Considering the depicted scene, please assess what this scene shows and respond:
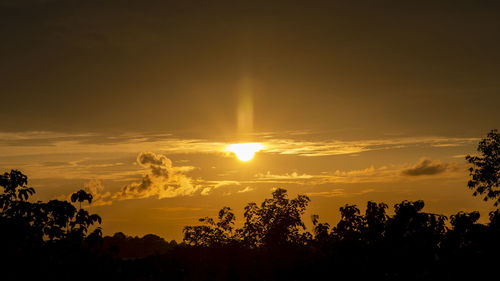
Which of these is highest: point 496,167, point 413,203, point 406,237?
point 496,167

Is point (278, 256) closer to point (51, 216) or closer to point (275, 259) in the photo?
point (275, 259)

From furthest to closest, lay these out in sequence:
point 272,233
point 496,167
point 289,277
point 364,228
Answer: point 496,167 < point 272,233 < point 364,228 < point 289,277

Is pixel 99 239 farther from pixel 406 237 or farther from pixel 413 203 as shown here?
pixel 413 203

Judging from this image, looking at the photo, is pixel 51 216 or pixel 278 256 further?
pixel 278 256

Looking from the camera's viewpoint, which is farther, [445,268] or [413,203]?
[413,203]

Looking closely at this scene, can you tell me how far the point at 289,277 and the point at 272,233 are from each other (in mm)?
17407

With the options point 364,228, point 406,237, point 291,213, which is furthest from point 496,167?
point 406,237

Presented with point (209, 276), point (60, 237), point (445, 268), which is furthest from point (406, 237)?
point (60, 237)

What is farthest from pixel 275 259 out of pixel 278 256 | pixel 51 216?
pixel 51 216

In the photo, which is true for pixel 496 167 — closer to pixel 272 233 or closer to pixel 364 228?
pixel 272 233

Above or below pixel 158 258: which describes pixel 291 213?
above

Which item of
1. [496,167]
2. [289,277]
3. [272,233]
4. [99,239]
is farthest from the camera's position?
[496,167]

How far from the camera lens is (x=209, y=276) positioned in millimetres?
19766

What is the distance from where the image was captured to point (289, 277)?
18141mm
